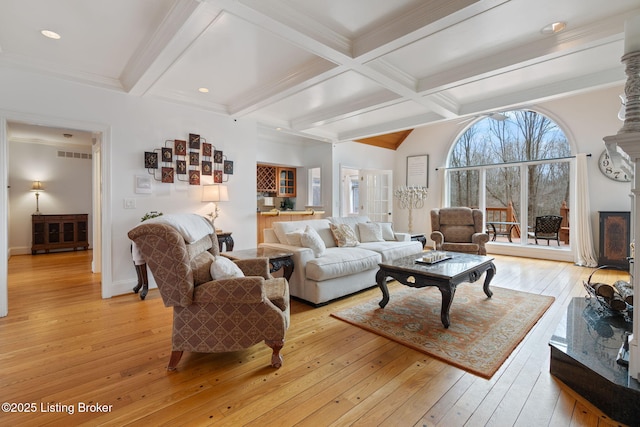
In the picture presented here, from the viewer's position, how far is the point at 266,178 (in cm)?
795

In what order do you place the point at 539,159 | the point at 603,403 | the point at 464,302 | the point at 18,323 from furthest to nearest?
the point at 539,159 < the point at 464,302 < the point at 18,323 < the point at 603,403

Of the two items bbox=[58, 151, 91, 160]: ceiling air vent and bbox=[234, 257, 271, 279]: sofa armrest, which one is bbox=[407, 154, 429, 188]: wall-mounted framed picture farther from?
→ bbox=[58, 151, 91, 160]: ceiling air vent

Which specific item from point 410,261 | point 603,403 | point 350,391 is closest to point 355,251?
point 410,261

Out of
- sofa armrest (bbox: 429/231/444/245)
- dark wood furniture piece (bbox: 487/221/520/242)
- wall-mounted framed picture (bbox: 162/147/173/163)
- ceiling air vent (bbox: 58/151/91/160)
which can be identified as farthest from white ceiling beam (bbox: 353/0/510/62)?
ceiling air vent (bbox: 58/151/91/160)

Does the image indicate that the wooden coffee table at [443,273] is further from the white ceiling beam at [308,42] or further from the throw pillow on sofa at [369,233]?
the white ceiling beam at [308,42]

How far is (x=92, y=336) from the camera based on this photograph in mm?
2582

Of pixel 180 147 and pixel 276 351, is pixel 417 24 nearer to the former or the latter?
pixel 276 351

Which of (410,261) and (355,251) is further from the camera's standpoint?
(355,251)

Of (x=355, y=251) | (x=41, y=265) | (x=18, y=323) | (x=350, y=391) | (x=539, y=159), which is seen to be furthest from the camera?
(x=539, y=159)

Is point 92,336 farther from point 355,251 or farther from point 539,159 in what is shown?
point 539,159

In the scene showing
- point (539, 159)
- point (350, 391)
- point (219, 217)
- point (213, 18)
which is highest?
point (213, 18)

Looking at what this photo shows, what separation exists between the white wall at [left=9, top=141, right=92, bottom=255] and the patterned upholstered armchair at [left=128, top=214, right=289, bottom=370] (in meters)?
7.08

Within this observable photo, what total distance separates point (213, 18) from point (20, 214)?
7377 millimetres

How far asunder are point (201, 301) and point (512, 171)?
6.95 m
